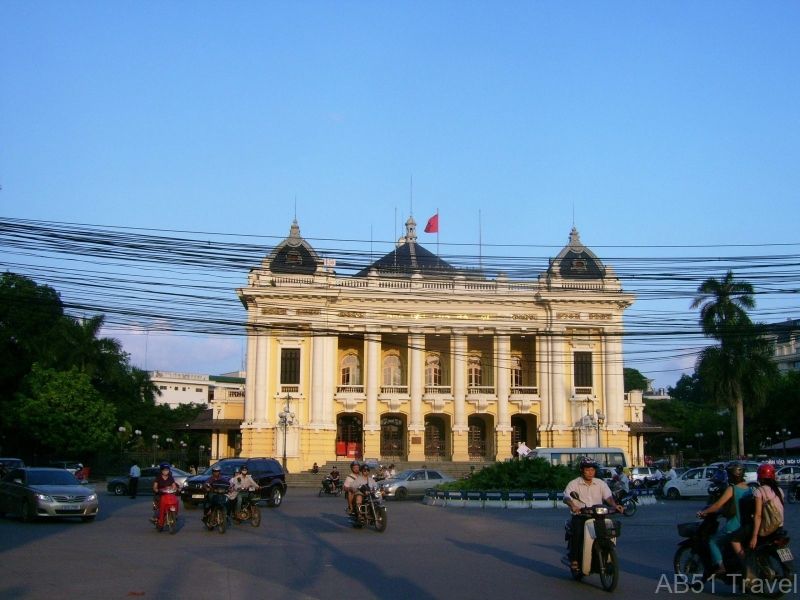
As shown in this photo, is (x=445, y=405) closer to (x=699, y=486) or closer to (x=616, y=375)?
(x=616, y=375)

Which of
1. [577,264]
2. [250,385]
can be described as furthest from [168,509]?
[577,264]

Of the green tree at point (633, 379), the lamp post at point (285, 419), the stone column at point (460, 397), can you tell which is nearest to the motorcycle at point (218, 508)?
the lamp post at point (285, 419)

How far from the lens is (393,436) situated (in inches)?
2251

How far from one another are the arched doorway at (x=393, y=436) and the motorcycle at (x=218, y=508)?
3751 cm

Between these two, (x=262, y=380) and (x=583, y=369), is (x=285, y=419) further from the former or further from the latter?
(x=583, y=369)

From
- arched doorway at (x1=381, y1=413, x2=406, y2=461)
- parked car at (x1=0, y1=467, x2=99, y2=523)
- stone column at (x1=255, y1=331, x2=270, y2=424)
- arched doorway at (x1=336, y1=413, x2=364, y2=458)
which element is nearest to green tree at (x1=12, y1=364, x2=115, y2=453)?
stone column at (x1=255, y1=331, x2=270, y2=424)

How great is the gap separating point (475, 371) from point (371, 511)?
131ft

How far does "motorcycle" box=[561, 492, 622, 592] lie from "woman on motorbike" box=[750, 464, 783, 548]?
1538 mm

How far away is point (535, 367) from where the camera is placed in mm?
57781

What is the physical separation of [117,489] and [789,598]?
34309 mm

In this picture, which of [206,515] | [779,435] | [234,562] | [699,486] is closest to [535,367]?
[699,486]

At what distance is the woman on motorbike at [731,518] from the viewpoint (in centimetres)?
1084

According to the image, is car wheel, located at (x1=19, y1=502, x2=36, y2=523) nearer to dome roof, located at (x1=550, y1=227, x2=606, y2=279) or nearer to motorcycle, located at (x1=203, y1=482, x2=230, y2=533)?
motorcycle, located at (x1=203, y1=482, x2=230, y2=533)

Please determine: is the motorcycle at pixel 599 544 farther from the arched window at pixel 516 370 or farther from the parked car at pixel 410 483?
the arched window at pixel 516 370
